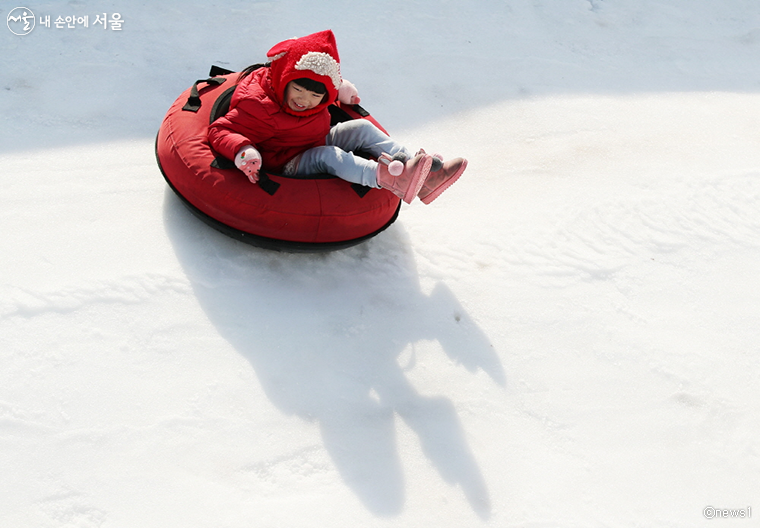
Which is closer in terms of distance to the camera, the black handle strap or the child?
the child

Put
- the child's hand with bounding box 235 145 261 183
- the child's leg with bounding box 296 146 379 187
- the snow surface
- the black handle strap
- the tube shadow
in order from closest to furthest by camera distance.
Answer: the snow surface
the tube shadow
the child's hand with bounding box 235 145 261 183
the child's leg with bounding box 296 146 379 187
the black handle strap

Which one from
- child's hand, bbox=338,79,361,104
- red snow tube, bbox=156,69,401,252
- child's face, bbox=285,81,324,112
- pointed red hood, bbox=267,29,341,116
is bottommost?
red snow tube, bbox=156,69,401,252

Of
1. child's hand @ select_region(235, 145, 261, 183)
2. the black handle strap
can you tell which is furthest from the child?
the black handle strap

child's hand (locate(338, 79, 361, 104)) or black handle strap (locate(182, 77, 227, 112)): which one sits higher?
child's hand (locate(338, 79, 361, 104))

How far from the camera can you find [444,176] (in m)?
2.42

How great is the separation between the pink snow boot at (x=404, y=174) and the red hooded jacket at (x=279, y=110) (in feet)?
1.13

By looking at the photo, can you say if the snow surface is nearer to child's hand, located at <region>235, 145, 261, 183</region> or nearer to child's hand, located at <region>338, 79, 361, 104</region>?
child's hand, located at <region>235, 145, 261, 183</region>

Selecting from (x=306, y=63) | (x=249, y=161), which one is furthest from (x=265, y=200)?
(x=306, y=63)

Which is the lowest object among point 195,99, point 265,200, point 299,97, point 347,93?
point 265,200

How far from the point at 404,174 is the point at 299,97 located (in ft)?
1.61

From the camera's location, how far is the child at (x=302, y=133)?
2316 millimetres

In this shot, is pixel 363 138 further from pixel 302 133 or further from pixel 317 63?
pixel 317 63

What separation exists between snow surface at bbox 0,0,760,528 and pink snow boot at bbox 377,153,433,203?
429 millimetres

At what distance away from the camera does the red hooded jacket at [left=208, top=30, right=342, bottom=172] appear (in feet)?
7.61
